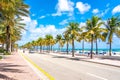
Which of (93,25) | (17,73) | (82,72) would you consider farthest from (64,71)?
(93,25)

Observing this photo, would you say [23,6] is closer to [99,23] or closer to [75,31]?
[99,23]

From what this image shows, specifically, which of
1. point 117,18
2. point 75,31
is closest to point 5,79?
point 117,18

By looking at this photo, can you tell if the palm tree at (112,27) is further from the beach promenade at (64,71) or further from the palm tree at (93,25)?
the beach promenade at (64,71)

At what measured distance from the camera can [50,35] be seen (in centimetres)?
11706

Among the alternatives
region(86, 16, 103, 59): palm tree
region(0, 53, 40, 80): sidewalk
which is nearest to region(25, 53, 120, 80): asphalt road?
region(0, 53, 40, 80): sidewalk

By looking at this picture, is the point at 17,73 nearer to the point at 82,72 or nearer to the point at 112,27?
the point at 82,72

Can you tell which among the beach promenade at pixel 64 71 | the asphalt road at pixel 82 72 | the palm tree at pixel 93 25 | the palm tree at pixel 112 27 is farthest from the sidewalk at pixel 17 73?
the palm tree at pixel 112 27

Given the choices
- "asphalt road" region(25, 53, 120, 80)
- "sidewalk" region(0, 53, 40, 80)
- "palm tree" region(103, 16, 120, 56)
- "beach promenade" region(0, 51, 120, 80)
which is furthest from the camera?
"palm tree" region(103, 16, 120, 56)

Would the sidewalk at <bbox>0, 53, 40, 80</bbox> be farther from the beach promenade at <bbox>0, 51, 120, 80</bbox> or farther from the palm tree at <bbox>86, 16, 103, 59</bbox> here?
the palm tree at <bbox>86, 16, 103, 59</bbox>

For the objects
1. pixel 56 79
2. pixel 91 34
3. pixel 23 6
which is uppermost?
pixel 23 6

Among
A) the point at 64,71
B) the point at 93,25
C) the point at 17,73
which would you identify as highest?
the point at 93,25

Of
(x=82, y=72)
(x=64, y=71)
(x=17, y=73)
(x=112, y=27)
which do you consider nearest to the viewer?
(x=17, y=73)

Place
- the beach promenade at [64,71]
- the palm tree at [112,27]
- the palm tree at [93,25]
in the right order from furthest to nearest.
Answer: the palm tree at [112,27] < the palm tree at [93,25] < the beach promenade at [64,71]

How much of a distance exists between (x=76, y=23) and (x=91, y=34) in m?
12.4
